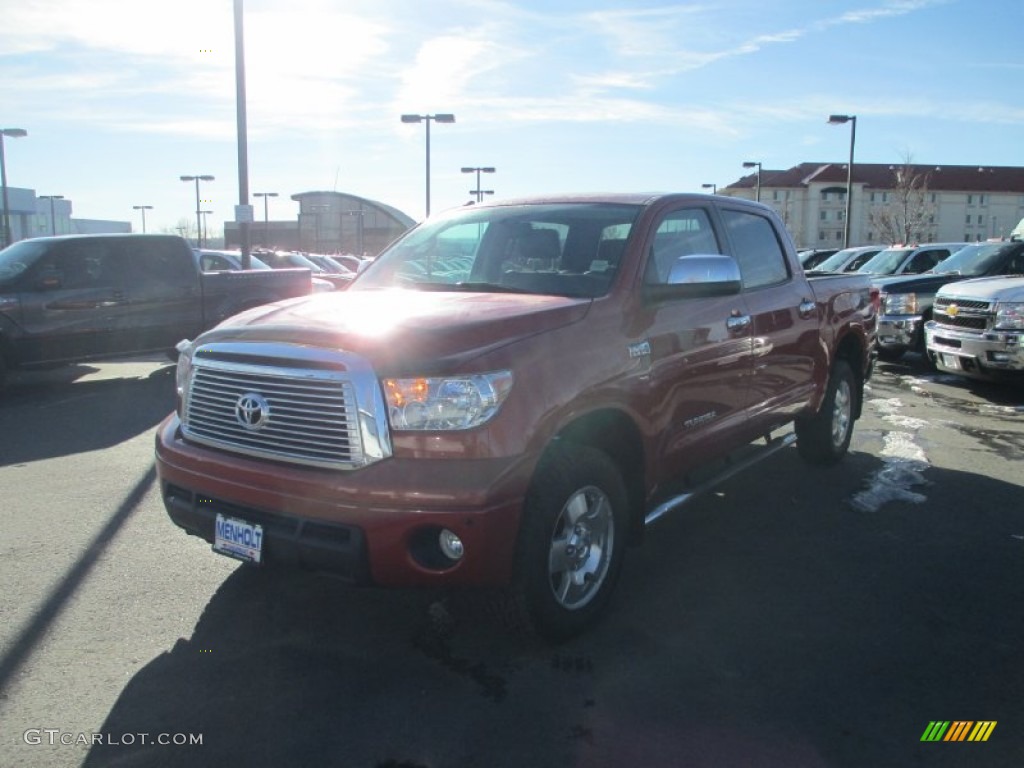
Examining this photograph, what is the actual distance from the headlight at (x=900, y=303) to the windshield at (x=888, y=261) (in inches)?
166

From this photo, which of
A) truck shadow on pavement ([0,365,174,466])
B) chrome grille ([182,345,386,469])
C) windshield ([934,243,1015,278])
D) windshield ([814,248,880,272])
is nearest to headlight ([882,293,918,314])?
windshield ([934,243,1015,278])

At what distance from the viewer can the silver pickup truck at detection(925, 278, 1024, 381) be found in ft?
30.4

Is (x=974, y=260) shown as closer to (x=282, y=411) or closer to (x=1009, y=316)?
(x=1009, y=316)

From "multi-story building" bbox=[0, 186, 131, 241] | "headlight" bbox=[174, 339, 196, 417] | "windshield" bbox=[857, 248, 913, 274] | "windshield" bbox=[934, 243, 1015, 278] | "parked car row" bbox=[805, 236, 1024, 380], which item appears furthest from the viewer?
"multi-story building" bbox=[0, 186, 131, 241]

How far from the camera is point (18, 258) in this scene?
33.7 ft

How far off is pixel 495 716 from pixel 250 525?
1.17m

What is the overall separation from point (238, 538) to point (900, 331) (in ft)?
37.2

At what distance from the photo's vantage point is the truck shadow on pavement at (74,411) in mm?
7434

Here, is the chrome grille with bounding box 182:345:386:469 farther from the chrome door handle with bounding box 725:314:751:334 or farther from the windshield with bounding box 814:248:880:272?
the windshield with bounding box 814:248:880:272

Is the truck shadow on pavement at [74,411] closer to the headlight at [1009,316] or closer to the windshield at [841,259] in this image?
the headlight at [1009,316]

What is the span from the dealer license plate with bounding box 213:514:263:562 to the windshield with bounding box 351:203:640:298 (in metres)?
1.55

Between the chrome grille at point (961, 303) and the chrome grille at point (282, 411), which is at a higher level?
the chrome grille at point (961, 303)

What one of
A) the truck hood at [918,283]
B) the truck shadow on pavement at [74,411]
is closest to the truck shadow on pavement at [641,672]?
the truck shadow on pavement at [74,411]

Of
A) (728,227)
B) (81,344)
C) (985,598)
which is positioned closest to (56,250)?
(81,344)
